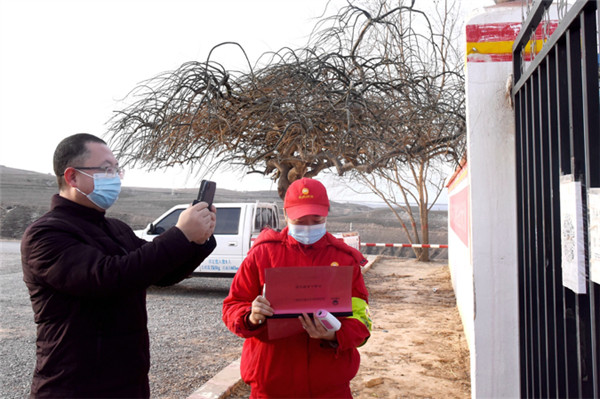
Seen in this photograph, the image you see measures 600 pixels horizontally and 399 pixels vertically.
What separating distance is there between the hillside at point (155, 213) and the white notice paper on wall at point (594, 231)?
14659 millimetres

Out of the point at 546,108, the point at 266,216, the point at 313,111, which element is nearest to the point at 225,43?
the point at 313,111

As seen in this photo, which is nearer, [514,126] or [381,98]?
[514,126]

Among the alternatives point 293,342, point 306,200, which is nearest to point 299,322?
point 293,342

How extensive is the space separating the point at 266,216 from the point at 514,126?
27.3ft

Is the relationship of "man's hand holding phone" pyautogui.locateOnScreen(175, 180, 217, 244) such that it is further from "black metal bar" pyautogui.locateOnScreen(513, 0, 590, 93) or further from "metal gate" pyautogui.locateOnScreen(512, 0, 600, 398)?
"black metal bar" pyautogui.locateOnScreen(513, 0, 590, 93)

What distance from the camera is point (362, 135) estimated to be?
19.0 feet

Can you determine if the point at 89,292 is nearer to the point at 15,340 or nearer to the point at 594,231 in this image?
the point at 594,231

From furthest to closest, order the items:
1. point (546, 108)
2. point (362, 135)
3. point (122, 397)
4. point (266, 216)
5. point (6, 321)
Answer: point (266, 216), point (6, 321), point (362, 135), point (546, 108), point (122, 397)

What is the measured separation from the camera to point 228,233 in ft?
34.0

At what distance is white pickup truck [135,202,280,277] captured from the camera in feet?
33.3

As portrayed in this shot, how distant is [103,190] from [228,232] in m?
8.23

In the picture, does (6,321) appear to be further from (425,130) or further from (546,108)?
(546,108)

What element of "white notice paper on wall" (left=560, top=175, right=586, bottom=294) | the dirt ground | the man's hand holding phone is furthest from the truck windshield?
"white notice paper on wall" (left=560, top=175, right=586, bottom=294)

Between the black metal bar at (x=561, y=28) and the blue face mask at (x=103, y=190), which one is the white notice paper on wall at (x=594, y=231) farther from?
the blue face mask at (x=103, y=190)
